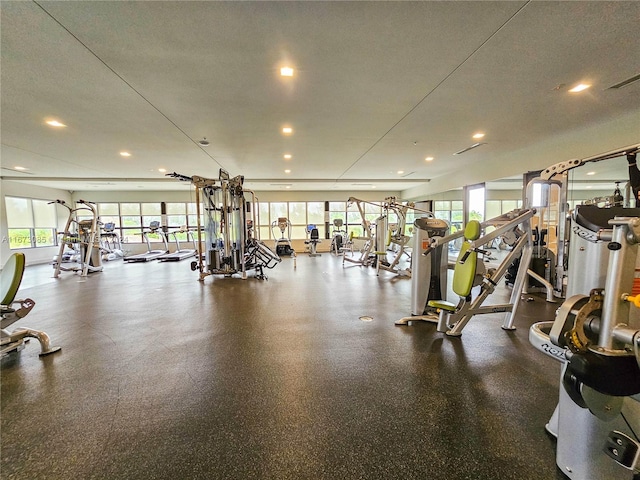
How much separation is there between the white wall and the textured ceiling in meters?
4.15

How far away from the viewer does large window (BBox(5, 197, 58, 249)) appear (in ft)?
27.9

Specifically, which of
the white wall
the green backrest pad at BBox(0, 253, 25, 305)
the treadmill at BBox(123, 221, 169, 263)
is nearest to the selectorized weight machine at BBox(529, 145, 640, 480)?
the green backrest pad at BBox(0, 253, 25, 305)

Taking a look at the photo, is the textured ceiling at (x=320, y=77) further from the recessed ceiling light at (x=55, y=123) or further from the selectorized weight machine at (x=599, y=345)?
the selectorized weight machine at (x=599, y=345)

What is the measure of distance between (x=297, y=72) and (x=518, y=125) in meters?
3.61

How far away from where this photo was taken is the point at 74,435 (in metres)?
1.60

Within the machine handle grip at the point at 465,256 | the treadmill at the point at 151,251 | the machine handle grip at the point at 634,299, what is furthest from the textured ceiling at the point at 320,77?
the treadmill at the point at 151,251

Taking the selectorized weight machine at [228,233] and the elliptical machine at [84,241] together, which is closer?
the selectorized weight machine at [228,233]

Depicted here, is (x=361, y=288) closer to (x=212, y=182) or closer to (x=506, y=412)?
(x=506, y=412)

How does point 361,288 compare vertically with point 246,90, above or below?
below

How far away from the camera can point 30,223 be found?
29.9ft

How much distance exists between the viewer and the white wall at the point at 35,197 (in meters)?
8.09

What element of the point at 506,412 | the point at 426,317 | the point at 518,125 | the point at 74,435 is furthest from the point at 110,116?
the point at 518,125

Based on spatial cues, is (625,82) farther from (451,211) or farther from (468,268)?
(451,211)

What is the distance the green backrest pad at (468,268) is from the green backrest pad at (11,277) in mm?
4103
